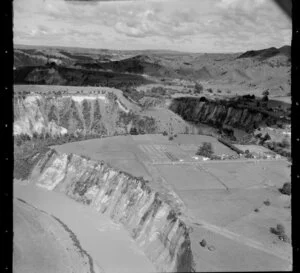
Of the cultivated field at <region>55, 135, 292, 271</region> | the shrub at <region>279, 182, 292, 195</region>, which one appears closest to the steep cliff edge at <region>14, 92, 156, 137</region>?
the cultivated field at <region>55, 135, 292, 271</region>

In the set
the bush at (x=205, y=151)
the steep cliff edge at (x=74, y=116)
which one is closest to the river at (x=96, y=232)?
the bush at (x=205, y=151)

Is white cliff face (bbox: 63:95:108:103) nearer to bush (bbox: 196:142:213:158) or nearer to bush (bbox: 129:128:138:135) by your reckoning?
bush (bbox: 129:128:138:135)

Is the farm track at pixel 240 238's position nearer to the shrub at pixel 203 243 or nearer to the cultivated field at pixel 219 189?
the cultivated field at pixel 219 189

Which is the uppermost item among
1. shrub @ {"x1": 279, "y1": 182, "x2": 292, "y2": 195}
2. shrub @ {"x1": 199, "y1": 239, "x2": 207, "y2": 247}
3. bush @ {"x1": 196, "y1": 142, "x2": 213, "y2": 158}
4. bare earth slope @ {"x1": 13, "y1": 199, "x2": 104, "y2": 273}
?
shrub @ {"x1": 199, "y1": 239, "x2": 207, "y2": 247}

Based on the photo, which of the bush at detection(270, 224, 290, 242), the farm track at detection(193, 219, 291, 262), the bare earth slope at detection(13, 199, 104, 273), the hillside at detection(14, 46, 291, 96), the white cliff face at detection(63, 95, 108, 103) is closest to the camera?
the farm track at detection(193, 219, 291, 262)

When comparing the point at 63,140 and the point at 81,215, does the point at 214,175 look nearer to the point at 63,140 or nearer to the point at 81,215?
the point at 81,215

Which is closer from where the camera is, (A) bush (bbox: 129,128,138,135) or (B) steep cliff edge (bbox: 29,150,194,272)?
(B) steep cliff edge (bbox: 29,150,194,272)

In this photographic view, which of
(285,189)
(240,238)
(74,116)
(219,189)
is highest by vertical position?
(240,238)

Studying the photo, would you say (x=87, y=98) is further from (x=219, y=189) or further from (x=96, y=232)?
(x=219, y=189)

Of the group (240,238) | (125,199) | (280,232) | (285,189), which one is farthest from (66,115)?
(240,238)
